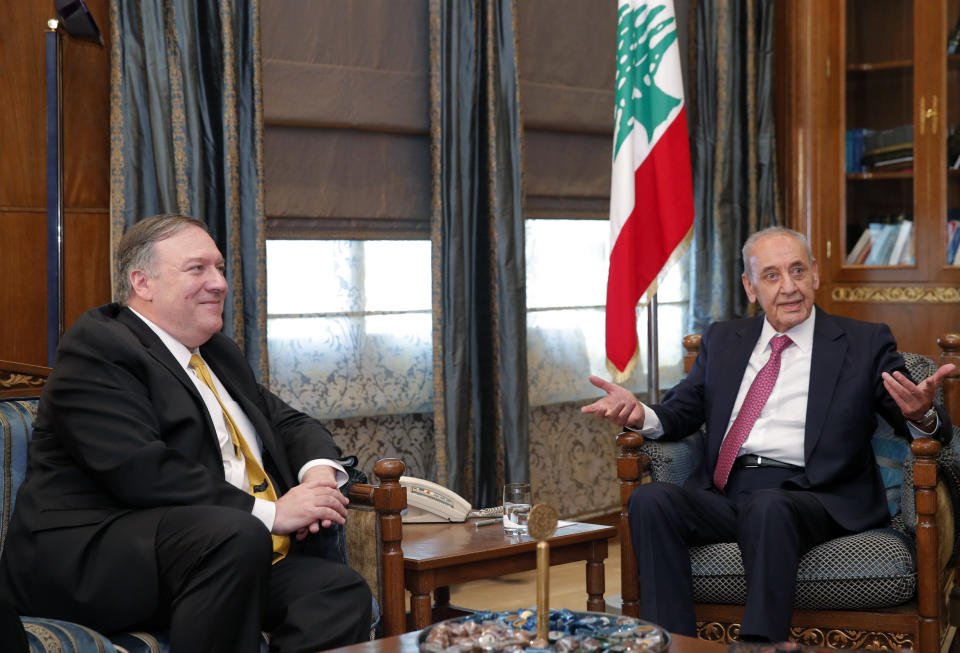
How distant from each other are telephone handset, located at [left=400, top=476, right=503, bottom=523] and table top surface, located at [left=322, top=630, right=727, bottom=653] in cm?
105

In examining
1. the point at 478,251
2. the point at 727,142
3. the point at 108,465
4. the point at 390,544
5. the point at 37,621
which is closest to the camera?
the point at 37,621

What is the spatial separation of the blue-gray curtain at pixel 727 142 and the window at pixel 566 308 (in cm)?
49

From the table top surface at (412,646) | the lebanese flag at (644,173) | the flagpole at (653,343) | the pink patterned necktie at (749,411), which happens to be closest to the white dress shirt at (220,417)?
the table top surface at (412,646)

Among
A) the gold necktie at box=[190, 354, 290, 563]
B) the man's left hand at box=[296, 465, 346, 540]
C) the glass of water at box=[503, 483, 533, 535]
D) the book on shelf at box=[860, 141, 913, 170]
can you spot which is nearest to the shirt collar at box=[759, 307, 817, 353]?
the glass of water at box=[503, 483, 533, 535]

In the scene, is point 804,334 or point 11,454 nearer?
point 11,454

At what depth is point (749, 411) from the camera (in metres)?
3.04

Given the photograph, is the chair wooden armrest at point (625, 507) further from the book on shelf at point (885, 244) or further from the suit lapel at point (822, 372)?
the book on shelf at point (885, 244)

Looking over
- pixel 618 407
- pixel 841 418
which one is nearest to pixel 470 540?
pixel 618 407

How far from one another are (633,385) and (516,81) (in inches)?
62.0

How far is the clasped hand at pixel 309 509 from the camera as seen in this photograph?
241 cm

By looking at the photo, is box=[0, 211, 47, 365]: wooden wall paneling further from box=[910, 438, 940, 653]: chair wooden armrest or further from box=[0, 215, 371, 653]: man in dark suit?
box=[910, 438, 940, 653]: chair wooden armrest

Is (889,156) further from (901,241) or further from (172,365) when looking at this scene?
(172,365)

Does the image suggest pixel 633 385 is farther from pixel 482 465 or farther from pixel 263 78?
pixel 263 78

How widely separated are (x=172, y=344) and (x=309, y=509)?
521 mm
